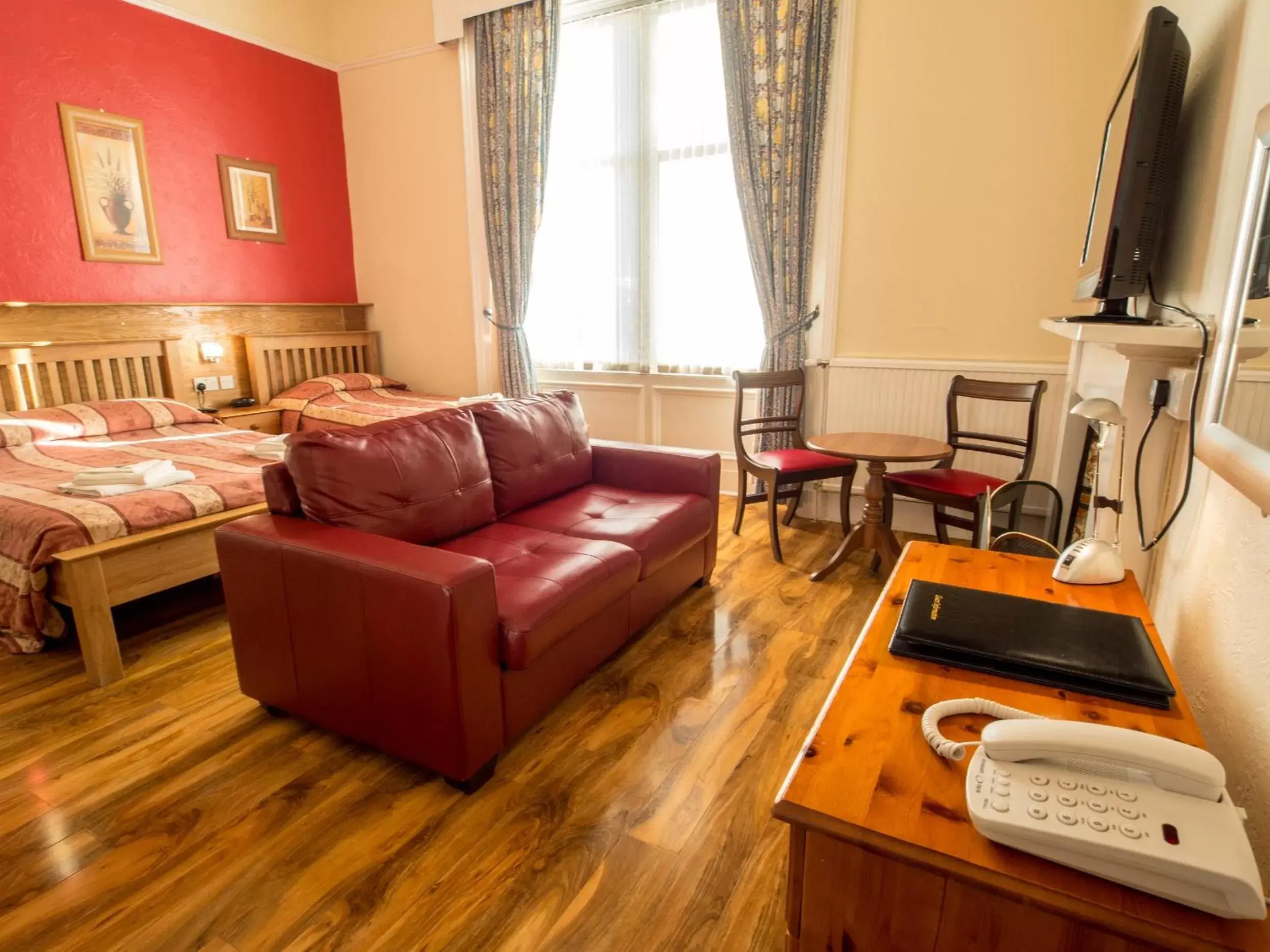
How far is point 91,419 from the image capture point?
344 centimetres

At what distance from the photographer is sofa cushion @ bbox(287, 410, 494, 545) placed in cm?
191

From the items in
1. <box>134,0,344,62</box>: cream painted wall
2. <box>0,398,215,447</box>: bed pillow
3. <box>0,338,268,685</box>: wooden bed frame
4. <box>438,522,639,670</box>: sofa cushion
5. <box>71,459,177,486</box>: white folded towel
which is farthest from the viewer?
<box>134,0,344,62</box>: cream painted wall

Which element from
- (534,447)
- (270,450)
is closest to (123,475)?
(270,450)

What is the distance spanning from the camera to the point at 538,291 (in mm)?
4660

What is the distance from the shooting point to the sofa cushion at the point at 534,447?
2.53 meters

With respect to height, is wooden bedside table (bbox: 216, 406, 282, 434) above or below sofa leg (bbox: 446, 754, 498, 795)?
above

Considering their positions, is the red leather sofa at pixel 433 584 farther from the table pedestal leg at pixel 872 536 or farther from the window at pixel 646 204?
the window at pixel 646 204

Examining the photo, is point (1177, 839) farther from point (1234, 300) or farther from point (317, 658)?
point (317, 658)

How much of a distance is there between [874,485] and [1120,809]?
2425mm

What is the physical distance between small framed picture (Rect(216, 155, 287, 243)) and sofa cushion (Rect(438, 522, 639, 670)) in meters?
3.35

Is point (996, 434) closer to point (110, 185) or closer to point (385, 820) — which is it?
point (385, 820)

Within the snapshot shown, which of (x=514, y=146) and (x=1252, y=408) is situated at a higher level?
(x=514, y=146)

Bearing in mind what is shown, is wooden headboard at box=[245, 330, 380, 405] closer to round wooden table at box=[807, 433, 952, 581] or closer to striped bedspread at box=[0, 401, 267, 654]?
striped bedspread at box=[0, 401, 267, 654]

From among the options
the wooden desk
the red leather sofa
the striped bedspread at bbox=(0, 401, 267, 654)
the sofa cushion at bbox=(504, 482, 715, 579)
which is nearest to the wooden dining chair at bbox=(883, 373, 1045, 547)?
the sofa cushion at bbox=(504, 482, 715, 579)
